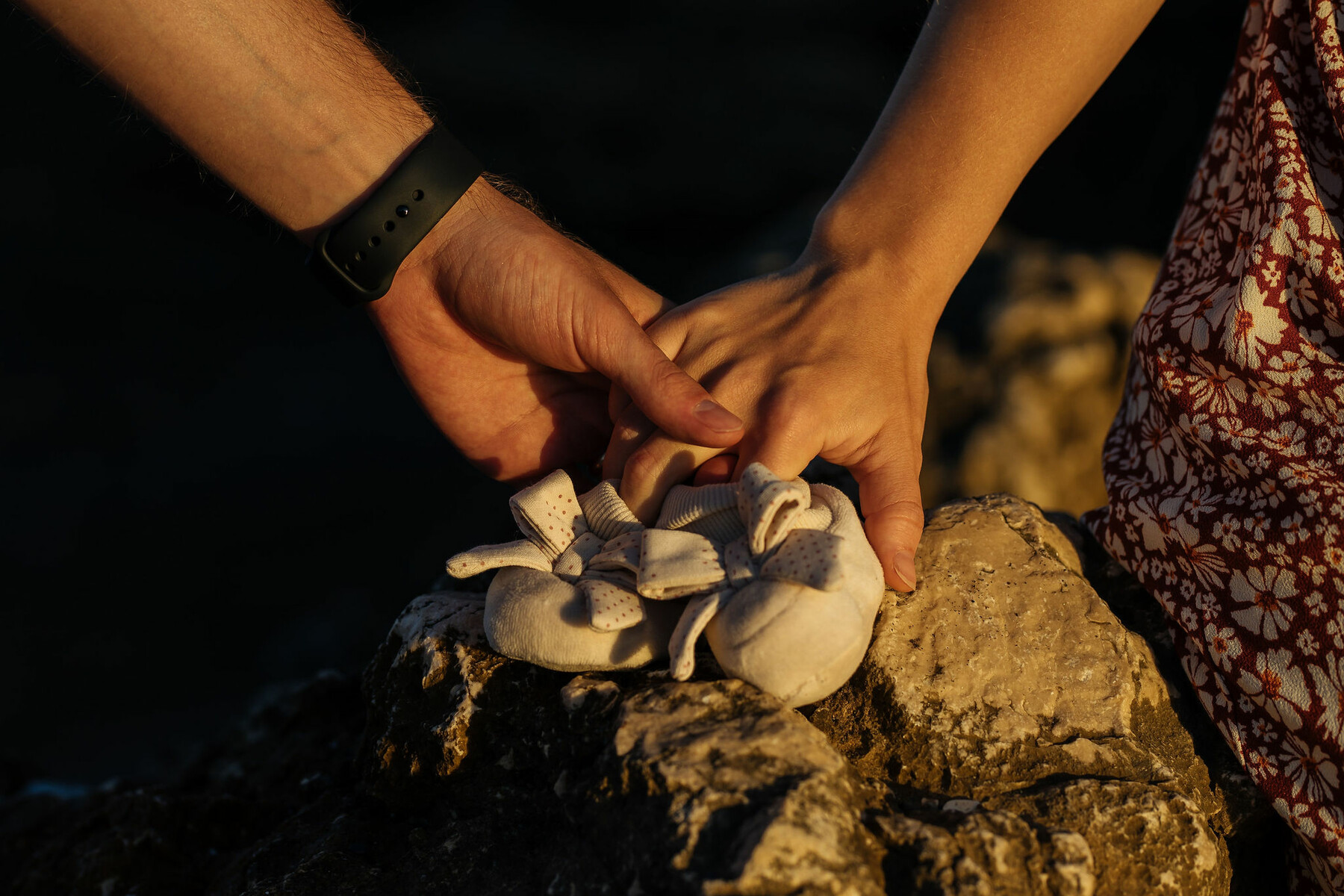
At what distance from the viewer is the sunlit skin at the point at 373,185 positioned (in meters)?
1.51

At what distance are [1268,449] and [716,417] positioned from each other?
34.3 inches

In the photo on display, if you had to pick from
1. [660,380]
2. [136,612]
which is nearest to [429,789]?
[660,380]

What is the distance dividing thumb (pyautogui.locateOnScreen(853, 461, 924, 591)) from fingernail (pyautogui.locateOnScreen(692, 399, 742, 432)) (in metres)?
0.31

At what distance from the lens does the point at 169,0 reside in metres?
1.49

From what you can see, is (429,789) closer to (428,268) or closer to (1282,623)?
(428,268)

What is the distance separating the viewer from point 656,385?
150 cm

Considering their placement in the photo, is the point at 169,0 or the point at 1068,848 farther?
the point at 169,0

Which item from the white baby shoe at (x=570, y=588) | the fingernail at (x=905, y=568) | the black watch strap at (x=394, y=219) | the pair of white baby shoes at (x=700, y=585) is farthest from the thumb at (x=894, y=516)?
the black watch strap at (x=394, y=219)

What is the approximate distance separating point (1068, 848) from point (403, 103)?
1.76 m

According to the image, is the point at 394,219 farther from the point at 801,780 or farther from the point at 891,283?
the point at 801,780

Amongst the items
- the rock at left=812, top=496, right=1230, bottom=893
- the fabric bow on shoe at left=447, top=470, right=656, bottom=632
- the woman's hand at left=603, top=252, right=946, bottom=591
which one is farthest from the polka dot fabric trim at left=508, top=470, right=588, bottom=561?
the rock at left=812, top=496, right=1230, bottom=893

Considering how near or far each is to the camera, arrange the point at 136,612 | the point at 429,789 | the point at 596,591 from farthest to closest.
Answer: the point at 136,612 → the point at 429,789 → the point at 596,591

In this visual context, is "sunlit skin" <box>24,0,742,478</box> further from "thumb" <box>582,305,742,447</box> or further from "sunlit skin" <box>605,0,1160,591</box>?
"sunlit skin" <box>605,0,1160,591</box>

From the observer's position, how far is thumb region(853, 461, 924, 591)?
1.41 meters
